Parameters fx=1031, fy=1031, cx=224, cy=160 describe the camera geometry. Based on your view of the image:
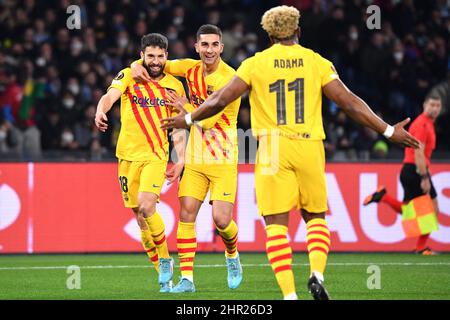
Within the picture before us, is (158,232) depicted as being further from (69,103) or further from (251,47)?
(251,47)

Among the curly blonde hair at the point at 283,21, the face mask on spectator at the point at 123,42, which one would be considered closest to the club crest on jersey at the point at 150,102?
the curly blonde hair at the point at 283,21

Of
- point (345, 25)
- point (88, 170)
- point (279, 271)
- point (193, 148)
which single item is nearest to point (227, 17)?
point (345, 25)

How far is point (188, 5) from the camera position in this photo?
1955 cm

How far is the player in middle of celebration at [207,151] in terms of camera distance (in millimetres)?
9719

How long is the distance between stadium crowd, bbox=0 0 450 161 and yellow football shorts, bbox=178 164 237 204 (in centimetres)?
610

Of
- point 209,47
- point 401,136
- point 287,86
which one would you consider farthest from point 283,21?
point 209,47

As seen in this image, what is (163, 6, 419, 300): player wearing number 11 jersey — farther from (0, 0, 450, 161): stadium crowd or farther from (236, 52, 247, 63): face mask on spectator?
(236, 52, 247, 63): face mask on spectator

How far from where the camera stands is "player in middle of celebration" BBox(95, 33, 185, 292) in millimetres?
9750

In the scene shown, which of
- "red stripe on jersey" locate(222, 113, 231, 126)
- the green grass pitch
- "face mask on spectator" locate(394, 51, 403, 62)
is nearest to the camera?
the green grass pitch

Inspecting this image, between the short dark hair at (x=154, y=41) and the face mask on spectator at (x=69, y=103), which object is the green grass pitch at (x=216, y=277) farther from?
the face mask on spectator at (x=69, y=103)

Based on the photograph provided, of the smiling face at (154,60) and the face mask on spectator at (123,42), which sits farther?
the face mask on spectator at (123,42)

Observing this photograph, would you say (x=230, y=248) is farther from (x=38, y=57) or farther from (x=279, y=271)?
(x=38, y=57)

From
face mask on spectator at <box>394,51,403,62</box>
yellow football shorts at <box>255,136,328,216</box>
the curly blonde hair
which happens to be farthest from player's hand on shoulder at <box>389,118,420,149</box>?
face mask on spectator at <box>394,51,403,62</box>

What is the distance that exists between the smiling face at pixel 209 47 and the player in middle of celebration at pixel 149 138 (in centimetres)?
37
